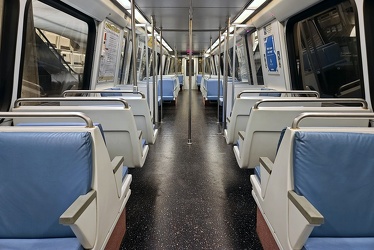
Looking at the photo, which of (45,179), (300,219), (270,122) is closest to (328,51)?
(270,122)

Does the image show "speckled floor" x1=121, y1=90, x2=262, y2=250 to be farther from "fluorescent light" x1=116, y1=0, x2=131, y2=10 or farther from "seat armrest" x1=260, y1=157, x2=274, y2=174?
"fluorescent light" x1=116, y1=0, x2=131, y2=10

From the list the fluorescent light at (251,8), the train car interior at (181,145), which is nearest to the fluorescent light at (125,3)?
the train car interior at (181,145)

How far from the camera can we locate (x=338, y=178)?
5.10ft

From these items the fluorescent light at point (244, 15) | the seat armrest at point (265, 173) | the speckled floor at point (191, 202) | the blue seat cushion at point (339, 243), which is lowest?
the speckled floor at point (191, 202)

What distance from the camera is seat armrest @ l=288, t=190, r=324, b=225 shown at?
121cm

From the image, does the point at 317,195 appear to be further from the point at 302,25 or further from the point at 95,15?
the point at 95,15

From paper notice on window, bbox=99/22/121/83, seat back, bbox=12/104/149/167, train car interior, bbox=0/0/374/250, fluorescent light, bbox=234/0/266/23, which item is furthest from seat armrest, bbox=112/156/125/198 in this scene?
fluorescent light, bbox=234/0/266/23

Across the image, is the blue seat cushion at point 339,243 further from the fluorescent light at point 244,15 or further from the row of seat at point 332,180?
the fluorescent light at point 244,15

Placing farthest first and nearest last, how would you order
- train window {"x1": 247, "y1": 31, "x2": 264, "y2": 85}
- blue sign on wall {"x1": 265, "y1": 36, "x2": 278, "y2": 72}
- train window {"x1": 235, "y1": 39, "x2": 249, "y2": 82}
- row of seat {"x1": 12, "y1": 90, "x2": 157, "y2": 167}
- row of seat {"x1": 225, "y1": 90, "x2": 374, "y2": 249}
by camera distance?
train window {"x1": 235, "y1": 39, "x2": 249, "y2": 82}
train window {"x1": 247, "y1": 31, "x2": 264, "y2": 85}
blue sign on wall {"x1": 265, "y1": 36, "x2": 278, "y2": 72}
row of seat {"x1": 12, "y1": 90, "x2": 157, "y2": 167}
row of seat {"x1": 225, "y1": 90, "x2": 374, "y2": 249}

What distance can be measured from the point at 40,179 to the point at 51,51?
2300 millimetres

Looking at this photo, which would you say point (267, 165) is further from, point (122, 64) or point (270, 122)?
point (122, 64)

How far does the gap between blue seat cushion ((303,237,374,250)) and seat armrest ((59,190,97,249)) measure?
1078mm

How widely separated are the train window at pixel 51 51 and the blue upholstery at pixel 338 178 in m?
2.55

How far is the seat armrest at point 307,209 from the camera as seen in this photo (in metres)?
1.21
